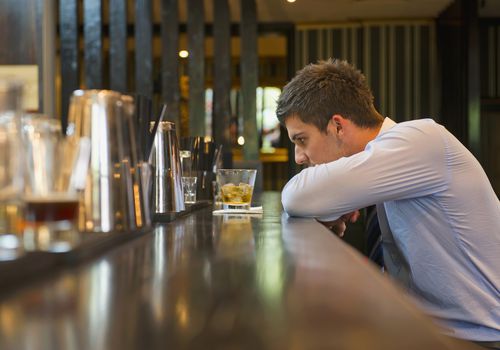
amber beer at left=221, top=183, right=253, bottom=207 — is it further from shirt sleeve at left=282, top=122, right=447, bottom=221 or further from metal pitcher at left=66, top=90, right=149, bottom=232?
metal pitcher at left=66, top=90, right=149, bottom=232

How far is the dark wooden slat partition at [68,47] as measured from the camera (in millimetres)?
4941

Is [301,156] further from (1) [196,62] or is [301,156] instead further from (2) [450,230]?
(1) [196,62]

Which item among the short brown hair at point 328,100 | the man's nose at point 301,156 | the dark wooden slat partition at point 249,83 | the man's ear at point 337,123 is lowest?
the man's nose at point 301,156

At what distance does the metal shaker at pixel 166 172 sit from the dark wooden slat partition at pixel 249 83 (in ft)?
11.1

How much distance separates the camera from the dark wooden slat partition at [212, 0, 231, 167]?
5.11m

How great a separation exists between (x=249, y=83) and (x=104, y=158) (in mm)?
4049

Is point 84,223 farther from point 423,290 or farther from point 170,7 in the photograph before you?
point 170,7

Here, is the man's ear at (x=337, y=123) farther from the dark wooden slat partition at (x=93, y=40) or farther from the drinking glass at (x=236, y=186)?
the dark wooden slat partition at (x=93, y=40)

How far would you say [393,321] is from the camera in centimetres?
51

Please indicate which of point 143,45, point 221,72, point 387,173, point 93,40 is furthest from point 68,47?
point 387,173

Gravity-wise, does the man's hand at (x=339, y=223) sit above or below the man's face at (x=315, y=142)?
below

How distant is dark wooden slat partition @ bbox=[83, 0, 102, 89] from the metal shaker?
345cm

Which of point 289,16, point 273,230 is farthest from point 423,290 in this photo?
point 289,16

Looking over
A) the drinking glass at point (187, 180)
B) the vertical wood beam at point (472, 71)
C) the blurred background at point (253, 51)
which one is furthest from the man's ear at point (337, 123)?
the vertical wood beam at point (472, 71)
